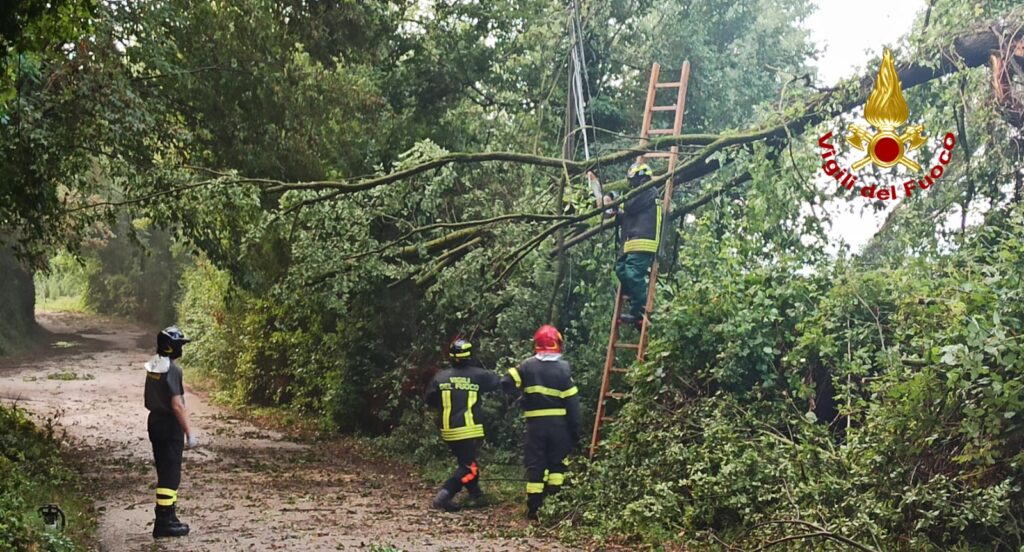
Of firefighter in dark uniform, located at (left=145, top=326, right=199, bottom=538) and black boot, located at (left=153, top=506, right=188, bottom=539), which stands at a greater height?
firefighter in dark uniform, located at (left=145, top=326, right=199, bottom=538)

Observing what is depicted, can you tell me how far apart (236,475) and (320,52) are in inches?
231

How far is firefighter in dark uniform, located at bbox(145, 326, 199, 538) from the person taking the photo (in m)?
8.33

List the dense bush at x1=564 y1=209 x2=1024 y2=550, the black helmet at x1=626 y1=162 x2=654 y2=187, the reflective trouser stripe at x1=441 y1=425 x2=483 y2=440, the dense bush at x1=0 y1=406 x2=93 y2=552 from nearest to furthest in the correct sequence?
the dense bush at x1=0 y1=406 x2=93 y2=552 < the dense bush at x1=564 y1=209 x2=1024 y2=550 < the reflective trouser stripe at x1=441 y1=425 x2=483 y2=440 < the black helmet at x1=626 y1=162 x2=654 y2=187

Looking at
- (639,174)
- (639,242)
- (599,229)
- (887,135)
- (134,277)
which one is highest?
(887,135)

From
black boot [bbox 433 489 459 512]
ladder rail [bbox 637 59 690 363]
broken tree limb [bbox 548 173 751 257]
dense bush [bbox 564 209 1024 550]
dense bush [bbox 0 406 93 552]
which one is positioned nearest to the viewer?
dense bush [bbox 0 406 93 552]

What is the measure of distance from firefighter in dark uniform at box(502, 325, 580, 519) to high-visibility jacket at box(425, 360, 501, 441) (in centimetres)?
58

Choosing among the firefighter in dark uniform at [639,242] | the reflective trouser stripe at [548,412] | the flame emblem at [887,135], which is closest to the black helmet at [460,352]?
the reflective trouser stripe at [548,412]

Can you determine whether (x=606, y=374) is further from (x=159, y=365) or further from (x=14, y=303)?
(x=14, y=303)

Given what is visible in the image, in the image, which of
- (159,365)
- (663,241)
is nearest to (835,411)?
(663,241)

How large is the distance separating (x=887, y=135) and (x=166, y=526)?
804 centimetres

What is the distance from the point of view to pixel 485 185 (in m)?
14.1

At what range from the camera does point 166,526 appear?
8.29 meters

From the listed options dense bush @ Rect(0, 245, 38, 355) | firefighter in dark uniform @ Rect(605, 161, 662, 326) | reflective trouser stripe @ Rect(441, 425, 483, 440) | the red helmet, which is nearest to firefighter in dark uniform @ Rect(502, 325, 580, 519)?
the red helmet

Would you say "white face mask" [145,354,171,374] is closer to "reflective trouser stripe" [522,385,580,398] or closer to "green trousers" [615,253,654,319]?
"reflective trouser stripe" [522,385,580,398]
